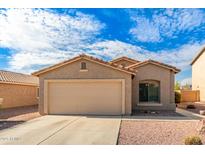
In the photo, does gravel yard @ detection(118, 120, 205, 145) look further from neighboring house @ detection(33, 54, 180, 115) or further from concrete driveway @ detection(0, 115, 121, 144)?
neighboring house @ detection(33, 54, 180, 115)

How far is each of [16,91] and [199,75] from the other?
76.9 feet

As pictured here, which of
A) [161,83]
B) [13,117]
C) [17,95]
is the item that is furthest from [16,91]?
[161,83]

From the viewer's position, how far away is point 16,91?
21.6 m

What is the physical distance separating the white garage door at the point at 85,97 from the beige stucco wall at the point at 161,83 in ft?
10.9

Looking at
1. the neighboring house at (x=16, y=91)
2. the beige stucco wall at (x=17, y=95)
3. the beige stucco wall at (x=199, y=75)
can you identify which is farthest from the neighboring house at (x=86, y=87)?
the beige stucco wall at (x=199, y=75)

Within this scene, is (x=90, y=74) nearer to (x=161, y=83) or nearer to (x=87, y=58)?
(x=87, y=58)

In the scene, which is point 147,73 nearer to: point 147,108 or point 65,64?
point 147,108

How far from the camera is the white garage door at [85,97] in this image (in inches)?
596

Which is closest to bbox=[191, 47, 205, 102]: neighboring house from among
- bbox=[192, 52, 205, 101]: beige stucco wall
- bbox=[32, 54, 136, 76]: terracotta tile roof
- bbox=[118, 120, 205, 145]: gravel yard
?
bbox=[192, 52, 205, 101]: beige stucco wall

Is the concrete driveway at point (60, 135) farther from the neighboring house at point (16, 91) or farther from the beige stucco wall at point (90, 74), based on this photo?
the neighboring house at point (16, 91)

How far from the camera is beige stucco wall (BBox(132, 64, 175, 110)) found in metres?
17.7

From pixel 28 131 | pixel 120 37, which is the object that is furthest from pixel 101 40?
pixel 28 131

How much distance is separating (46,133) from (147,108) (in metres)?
10.2

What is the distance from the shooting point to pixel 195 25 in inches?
664
